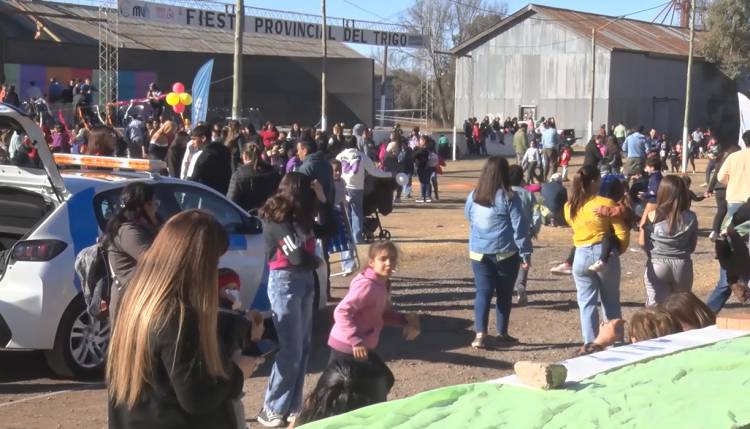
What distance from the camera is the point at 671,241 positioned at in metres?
8.27

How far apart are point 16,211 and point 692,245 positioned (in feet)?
17.7

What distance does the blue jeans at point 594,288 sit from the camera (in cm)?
829

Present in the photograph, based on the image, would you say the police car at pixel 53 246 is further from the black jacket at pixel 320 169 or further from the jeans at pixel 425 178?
the jeans at pixel 425 178

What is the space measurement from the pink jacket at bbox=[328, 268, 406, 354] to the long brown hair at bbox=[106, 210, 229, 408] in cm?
218

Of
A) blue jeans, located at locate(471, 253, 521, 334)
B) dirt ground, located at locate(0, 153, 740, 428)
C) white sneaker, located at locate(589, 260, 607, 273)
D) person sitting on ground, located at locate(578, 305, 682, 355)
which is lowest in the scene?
dirt ground, located at locate(0, 153, 740, 428)

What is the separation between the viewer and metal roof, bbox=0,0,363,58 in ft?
137

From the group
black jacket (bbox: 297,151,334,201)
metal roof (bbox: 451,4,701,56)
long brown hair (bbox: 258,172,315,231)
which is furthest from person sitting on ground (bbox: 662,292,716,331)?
metal roof (bbox: 451,4,701,56)

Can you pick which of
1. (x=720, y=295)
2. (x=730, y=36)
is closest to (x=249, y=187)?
(x=720, y=295)

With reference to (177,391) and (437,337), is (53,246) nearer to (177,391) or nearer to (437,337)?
(437,337)

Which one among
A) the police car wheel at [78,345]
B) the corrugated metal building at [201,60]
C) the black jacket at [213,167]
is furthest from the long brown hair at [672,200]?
the corrugated metal building at [201,60]

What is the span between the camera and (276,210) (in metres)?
6.45

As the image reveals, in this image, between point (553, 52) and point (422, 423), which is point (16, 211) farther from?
point (553, 52)

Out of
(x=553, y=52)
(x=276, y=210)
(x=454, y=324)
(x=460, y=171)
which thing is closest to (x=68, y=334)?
(x=276, y=210)

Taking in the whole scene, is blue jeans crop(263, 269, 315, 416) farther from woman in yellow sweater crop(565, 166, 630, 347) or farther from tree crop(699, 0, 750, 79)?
tree crop(699, 0, 750, 79)
